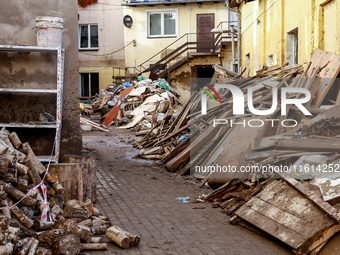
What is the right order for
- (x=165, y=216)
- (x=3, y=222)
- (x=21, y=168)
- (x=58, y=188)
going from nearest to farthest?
(x=3, y=222)
(x=21, y=168)
(x=58, y=188)
(x=165, y=216)

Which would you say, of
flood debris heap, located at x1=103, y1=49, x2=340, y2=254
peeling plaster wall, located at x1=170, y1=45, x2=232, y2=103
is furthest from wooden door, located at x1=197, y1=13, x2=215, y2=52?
flood debris heap, located at x1=103, y1=49, x2=340, y2=254

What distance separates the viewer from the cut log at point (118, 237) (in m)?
6.05

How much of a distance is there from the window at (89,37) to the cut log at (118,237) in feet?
101

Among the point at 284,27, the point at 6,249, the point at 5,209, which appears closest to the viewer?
the point at 6,249

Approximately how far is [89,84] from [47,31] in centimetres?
2624

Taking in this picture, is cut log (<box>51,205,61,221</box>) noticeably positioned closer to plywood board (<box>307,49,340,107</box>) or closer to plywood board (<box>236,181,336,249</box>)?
plywood board (<box>236,181,336,249</box>)

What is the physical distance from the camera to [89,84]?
35875mm

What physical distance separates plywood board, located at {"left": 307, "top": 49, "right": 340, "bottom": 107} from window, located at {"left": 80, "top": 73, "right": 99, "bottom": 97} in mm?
26011

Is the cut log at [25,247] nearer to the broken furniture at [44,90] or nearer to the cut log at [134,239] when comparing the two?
the cut log at [134,239]

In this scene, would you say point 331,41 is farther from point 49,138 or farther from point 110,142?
point 110,142

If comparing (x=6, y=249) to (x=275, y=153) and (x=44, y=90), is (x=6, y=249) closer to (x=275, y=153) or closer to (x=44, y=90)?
(x=275, y=153)

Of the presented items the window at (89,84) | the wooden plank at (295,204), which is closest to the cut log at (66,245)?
the wooden plank at (295,204)

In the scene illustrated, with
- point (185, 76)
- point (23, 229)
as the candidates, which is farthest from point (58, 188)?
point (185, 76)

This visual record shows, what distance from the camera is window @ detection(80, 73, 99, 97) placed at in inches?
1416
